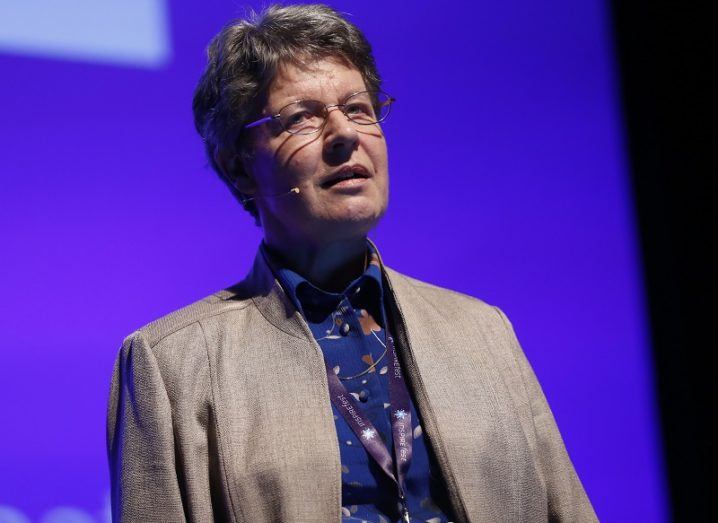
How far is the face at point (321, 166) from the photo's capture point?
182 centimetres

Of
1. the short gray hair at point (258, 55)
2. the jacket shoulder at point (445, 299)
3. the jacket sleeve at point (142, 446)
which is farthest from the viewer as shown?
the jacket shoulder at point (445, 299)

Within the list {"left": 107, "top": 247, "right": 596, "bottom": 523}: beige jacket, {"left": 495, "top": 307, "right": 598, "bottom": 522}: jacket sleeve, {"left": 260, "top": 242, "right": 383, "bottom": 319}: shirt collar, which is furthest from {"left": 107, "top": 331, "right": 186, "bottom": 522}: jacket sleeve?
{"left": 495, "top": 307, "right": 598, "bottom": 522}: jacket sleeve

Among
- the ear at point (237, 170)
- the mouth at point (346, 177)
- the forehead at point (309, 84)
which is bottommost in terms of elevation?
the mouth at point (346, 177)

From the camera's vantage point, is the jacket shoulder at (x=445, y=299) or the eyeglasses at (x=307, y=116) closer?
the eyeglasses at (x=307, y=116)

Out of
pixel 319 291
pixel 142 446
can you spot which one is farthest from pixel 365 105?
pixel 142 446

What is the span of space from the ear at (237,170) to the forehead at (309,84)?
0.17 metres

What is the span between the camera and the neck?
74.8 inches

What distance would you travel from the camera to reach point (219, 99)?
6.49 feet

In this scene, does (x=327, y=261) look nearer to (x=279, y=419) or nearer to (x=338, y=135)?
(x=338, y=135)

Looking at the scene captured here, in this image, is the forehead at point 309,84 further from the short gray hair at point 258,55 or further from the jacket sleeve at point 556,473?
the jacket sleeve at point 556,473

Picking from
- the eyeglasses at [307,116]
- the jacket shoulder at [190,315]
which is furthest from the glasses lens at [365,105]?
the jacket shoulder at [190,315]

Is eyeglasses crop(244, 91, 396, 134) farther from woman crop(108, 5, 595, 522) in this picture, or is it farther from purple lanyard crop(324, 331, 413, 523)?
purple lanyard crop(324, 331, 413, 523)

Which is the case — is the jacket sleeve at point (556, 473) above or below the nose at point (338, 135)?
below

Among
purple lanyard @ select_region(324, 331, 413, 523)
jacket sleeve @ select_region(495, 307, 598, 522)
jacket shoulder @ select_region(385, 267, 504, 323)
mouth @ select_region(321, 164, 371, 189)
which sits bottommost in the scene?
jacket sleeve @ select_region(495, 307, 598, 522)
